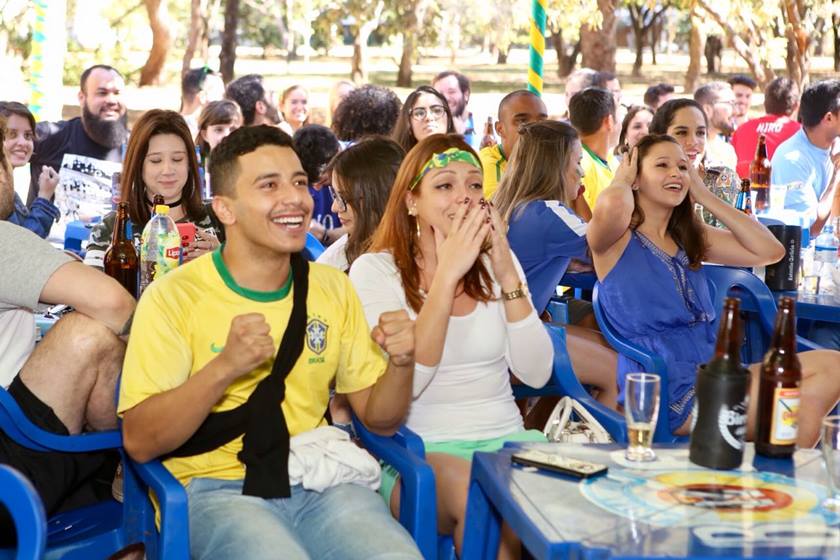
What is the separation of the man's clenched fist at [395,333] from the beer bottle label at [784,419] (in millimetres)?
876

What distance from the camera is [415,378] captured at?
3.18m

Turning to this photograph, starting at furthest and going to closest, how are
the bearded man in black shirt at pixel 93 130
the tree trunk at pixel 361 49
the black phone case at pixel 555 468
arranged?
1. the tree trunk at pixel 361 49
2. the bearded man in black shirt at pixel 93 130
3. the black phone case at pixel 555 468

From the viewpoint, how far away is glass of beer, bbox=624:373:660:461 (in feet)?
8.14

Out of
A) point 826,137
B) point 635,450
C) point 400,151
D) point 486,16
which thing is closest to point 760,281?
point 400,151

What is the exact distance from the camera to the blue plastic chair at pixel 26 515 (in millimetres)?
1782

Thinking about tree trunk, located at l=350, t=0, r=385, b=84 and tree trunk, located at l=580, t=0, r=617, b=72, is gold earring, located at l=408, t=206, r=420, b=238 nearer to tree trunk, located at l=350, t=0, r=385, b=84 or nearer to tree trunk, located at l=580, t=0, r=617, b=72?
tree trunk, located at l=580, t=0, r=617, b=72

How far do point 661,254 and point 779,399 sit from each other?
1849 mm

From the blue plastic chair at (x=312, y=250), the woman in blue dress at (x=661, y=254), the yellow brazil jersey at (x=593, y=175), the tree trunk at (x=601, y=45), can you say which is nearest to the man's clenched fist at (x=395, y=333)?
the woman in blue dress at (x=661, y=254)

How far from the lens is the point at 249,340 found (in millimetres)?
2486

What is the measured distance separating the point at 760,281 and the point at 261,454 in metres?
2.60

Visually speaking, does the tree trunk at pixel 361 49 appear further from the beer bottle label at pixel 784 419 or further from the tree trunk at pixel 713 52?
the beer bottle label at pixel 784 419

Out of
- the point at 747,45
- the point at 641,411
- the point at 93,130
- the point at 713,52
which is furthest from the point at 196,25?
the point at 713,52

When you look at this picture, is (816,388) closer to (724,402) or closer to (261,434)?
(724,402)

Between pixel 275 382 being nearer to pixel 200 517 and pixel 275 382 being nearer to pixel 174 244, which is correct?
pixel 200 517
